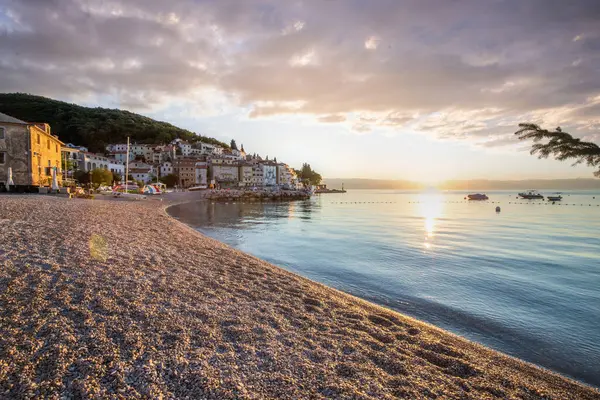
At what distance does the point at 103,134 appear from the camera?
435 ft

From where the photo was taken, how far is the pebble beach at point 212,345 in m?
3.24

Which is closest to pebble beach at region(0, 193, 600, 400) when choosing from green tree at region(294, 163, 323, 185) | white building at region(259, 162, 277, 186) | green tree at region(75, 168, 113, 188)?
green tree at region(75, 168, 113, 188)

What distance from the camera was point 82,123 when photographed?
136 metres

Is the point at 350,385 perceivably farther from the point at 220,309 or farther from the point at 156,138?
the point at 156,138

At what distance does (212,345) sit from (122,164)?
109 metres

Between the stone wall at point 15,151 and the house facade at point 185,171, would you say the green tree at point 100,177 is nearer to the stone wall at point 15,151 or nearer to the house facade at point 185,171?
the stone wall at point 15,151

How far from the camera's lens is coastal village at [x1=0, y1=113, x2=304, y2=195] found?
31797 mm

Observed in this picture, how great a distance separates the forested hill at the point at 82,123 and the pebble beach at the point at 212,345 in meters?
142

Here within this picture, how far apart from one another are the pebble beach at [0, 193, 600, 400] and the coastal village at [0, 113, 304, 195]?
31.8 metres

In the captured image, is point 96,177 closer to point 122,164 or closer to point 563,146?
point 122,164

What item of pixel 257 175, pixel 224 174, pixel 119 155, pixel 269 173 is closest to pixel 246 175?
pixel 257 175

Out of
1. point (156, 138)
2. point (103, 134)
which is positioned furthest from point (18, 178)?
point (156, 138)

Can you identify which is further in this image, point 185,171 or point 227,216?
point 185,171

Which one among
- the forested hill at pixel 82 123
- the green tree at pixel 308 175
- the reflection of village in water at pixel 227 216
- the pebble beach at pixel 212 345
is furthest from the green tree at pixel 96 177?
the green tree at pixel 308 175
